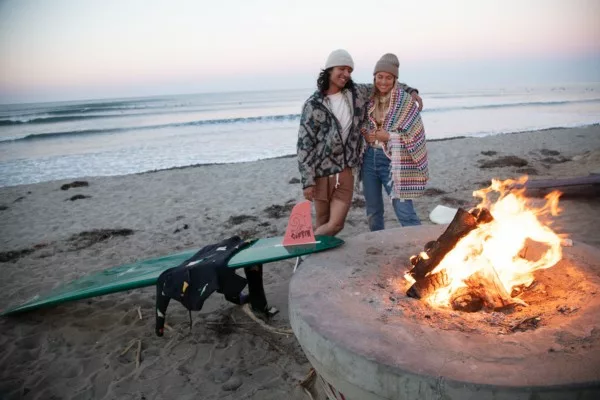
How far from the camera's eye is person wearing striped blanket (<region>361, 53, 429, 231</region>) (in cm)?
326

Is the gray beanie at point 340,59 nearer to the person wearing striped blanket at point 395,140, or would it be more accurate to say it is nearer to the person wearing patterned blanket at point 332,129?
the person wearing patterned blanket at point 332,129

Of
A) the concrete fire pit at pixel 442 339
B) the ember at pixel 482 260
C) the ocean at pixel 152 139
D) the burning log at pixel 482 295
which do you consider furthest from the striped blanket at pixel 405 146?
the ocean at pixel 152 139

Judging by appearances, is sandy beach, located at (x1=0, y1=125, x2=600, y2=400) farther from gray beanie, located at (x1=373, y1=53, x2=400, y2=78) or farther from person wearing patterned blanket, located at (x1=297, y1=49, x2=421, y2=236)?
gray beanie, located at (x1=373, y1=53, x2=400, y2=78)

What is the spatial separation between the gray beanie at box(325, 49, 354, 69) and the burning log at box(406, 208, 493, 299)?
1.59 metres

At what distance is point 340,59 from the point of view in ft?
10.3

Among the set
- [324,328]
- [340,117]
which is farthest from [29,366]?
[340,117]

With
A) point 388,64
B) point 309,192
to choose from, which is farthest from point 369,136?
point 309,192

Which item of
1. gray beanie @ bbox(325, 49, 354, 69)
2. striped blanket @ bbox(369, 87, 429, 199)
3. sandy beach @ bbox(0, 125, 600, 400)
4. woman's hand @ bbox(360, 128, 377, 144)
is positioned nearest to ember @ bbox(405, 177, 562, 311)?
striped blanket @ bbox(369, 87, 429, 199)

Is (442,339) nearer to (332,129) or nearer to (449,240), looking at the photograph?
(449,240)

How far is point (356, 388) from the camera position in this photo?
5.24 ft

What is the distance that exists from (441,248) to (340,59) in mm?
1772

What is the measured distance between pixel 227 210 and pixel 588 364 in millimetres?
5800

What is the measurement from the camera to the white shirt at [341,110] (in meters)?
3.34

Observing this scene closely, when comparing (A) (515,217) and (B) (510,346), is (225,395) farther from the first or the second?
(A) (515,217)
